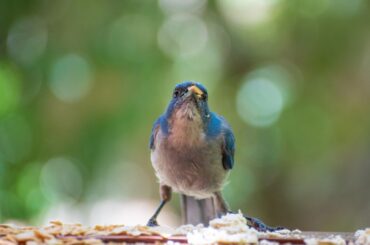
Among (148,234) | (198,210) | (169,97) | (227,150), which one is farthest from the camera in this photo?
(169,97)

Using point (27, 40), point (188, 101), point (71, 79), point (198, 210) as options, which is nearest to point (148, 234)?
point (188, 101)

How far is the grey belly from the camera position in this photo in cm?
551

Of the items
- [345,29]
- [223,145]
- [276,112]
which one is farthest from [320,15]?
[223,145]

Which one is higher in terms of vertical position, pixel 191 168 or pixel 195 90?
pixel 195 90

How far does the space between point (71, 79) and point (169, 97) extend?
120cm

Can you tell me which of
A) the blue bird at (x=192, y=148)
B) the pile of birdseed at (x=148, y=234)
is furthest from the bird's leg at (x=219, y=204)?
the pile of birdseed at (x=148, y=234)

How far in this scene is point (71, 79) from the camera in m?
8.12

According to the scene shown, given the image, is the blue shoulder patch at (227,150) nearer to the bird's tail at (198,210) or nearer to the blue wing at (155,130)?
the bird's tail at (198,210)

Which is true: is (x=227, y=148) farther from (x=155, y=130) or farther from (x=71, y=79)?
(x=71, y=79)

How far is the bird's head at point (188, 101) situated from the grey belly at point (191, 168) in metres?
0.33

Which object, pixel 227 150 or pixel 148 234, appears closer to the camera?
pixel 148 234

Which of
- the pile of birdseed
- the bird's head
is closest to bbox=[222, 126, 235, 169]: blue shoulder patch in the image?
the bird's head

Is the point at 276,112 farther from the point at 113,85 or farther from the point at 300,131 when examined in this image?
the point at 113,85

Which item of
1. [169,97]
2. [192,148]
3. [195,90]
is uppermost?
[169,97]
